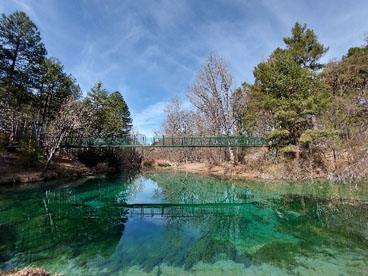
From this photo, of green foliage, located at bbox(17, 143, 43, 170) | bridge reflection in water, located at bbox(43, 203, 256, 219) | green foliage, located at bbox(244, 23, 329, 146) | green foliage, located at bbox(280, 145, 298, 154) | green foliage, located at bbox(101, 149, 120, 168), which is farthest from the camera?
green foliage, located at bbox(101, 149, 120, 168)

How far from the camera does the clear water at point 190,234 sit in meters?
4.71

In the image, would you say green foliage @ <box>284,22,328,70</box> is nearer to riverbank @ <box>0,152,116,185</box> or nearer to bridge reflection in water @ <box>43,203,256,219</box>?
bridge reflection in water @ <box>43,203,256,219</box>

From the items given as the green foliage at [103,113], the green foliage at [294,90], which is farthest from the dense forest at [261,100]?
the green foliage at [103,113]

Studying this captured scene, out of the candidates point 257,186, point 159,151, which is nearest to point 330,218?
point 257,186

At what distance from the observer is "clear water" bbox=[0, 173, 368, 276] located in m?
4.71

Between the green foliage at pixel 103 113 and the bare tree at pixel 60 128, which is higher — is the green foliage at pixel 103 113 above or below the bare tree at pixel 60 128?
above

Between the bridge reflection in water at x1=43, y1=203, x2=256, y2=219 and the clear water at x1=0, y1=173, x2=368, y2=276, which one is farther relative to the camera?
the bridge reflection in water at x1=43, y1=203, x2=256, y2=219

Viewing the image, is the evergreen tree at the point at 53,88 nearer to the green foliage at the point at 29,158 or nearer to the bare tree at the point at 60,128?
the bare tree at the point at 60,128

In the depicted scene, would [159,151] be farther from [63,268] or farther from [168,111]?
[63,268]

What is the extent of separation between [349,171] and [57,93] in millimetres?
26147

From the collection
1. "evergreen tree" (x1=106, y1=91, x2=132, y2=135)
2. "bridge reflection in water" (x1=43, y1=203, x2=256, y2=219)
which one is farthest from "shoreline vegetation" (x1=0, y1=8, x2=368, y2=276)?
"bridge reflection in water" (x1=43, y1=203, x2=256, y2=219)

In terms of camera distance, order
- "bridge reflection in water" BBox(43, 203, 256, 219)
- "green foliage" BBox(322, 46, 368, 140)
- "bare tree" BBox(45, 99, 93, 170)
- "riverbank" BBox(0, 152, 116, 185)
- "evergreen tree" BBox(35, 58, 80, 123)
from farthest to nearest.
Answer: "evergreen tree" BBox(35, 58, 80, 123), "bare tree" BBox(45, 99, 93, 170), "riverbank" BBox(0, 152, 116, 185), "green foliage" BBox(322, 46, 368, 140), "bridge reflection in water" BBox(43, 203, 256, 219)

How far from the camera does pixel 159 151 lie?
39250mm

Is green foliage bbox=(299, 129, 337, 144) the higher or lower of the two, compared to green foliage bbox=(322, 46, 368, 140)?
lower
